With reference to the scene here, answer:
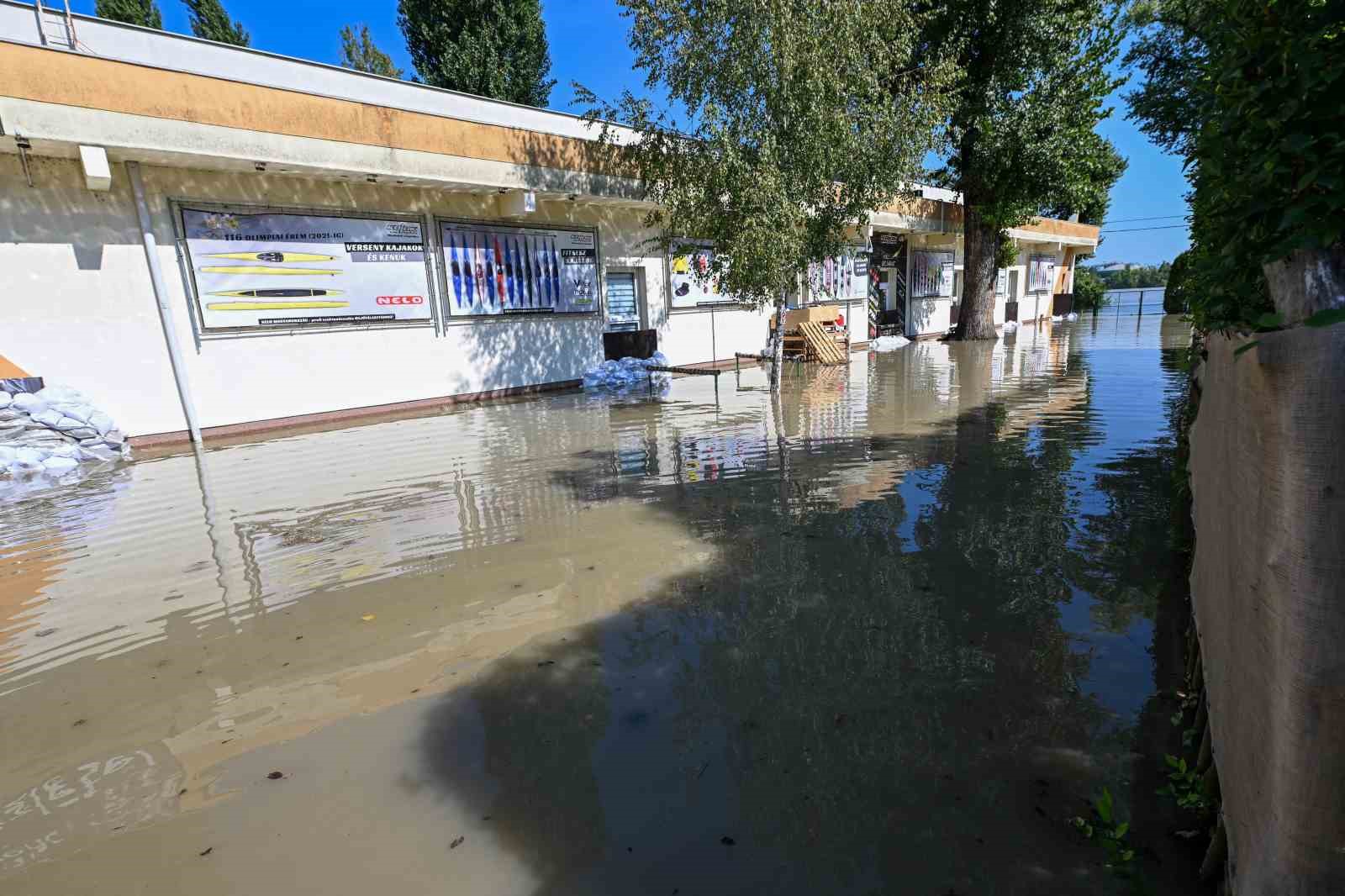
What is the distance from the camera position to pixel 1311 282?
139 cm

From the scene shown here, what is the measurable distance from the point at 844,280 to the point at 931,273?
5.98 metres

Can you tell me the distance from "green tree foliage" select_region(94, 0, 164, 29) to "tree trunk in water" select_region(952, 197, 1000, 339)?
23696 mm

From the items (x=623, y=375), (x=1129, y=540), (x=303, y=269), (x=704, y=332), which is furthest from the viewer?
(x=704, y=332)

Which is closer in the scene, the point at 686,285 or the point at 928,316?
the point at 686,285

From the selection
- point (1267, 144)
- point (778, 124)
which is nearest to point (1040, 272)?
point (778, 124)

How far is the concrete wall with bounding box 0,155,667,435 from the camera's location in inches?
320

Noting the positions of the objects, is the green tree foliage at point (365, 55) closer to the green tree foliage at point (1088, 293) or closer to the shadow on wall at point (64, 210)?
the shadow on wall at point (64, 210)

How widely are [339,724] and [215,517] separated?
13.0ft

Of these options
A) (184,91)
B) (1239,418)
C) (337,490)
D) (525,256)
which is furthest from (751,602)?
(525,256)

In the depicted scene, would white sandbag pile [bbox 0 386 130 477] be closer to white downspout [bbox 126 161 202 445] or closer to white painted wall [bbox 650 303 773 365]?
white downspout [bbox 126 161 202 445]

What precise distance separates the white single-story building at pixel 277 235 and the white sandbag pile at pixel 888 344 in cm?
844

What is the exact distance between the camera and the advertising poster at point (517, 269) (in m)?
11.8

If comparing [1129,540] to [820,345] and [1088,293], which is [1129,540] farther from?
[1088,293]

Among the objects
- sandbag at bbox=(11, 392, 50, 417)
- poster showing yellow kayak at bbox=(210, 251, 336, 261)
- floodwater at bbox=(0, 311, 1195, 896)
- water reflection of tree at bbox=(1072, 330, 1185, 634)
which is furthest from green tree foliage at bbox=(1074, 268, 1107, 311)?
sandbag at bbox=(11, 392, 50, 417)
